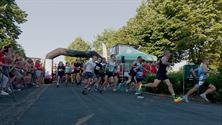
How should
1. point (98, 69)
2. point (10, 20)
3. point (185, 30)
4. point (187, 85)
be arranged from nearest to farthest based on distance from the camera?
point (187, 85) < point (98, 69) < point (185, 30) < point (10, 20)

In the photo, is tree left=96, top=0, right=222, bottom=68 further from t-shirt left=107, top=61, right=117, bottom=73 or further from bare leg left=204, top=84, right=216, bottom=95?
bare leg left=204, top=84, right=216, bottom=95

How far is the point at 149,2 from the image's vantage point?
2032 inches

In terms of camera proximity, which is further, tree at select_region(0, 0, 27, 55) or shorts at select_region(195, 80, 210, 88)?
tree at select_region(0, 0, 27, 55)

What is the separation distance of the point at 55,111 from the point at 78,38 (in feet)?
409

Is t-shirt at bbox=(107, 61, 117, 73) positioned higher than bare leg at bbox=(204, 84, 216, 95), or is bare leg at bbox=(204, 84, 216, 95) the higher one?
t-shirt at bbox=(107, 61, 117, 73)

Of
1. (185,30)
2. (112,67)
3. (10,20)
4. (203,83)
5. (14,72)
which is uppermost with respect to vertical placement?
(10,20)

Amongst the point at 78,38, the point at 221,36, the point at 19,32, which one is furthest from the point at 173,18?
the point at 78,38

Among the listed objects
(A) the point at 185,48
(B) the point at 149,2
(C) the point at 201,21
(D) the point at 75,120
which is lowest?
(D) the point at 75,120

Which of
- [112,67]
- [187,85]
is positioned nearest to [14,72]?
[112,67]

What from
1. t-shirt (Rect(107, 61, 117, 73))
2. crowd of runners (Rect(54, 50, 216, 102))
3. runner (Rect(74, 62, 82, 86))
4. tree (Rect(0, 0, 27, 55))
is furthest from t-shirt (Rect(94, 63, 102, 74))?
tree (Rect(0, 0, 27, 55))

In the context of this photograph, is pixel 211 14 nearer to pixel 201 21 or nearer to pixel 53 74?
pixel 201 21

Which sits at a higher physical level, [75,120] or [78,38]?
[78,38]

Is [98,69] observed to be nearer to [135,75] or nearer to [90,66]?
[90,66]

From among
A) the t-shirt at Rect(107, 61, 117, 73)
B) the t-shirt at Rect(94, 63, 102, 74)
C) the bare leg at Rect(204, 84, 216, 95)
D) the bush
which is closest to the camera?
the bare leg at Rect(204, 84, 216, 95)
